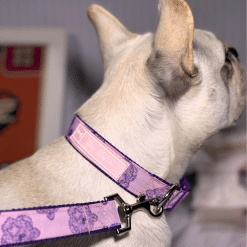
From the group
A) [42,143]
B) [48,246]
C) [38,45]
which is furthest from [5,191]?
[38,45]

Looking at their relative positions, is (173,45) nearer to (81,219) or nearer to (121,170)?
(121,170)

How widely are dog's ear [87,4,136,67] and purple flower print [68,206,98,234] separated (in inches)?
22.7

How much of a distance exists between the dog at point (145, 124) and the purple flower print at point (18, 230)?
13cm

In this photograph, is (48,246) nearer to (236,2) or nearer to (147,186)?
(147,186)

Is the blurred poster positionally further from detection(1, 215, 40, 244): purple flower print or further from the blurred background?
detection(1, 215, 40, 244): purple flower print

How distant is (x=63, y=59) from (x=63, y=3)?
0.39 meters

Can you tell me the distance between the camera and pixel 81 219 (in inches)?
26.4

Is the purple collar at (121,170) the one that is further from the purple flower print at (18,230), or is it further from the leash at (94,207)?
the purple flower print at (18,230)

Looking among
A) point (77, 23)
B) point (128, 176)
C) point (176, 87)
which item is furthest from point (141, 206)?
point (77, 23)

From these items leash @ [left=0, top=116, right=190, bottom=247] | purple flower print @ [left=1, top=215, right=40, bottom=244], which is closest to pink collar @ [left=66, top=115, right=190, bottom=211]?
leash @ [left=0, top=116, right=190, bottom=247]

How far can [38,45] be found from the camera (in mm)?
1847

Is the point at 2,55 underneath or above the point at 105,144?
above

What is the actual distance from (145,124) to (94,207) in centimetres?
27

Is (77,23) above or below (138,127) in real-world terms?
above
